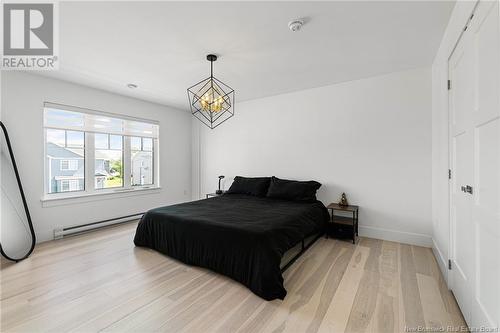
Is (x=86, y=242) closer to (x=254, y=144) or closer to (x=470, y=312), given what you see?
(x=254, y=144)

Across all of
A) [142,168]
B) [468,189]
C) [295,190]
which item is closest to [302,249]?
[295,190]

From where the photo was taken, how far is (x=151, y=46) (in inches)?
94.2

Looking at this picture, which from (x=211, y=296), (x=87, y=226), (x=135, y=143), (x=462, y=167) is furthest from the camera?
(x=135, y=143)

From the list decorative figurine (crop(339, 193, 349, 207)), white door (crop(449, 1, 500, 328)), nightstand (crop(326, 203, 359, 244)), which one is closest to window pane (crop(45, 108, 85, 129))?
nightstand (crop(326, 203, 359, 244))

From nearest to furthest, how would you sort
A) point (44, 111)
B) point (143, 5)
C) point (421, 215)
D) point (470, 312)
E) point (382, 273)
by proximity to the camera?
point (470, 312) < point (143, 5) < point (382, 273) < point (421, 215) < point (44, 111)

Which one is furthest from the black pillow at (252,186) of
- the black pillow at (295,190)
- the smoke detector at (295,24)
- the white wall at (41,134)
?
the smoke detector at (295,24)

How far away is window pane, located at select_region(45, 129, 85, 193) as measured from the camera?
334 centimetres

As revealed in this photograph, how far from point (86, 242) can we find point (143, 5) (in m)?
3.13

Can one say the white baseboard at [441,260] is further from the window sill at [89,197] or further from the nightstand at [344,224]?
the window sill at [89,197]

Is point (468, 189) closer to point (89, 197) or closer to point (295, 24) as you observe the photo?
point (295, 24)

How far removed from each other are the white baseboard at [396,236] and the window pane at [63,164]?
463 cm

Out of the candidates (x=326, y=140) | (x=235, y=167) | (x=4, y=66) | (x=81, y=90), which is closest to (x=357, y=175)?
(x=326, y=140)

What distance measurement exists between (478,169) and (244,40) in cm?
220

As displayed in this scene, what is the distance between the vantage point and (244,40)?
90.0 inches
